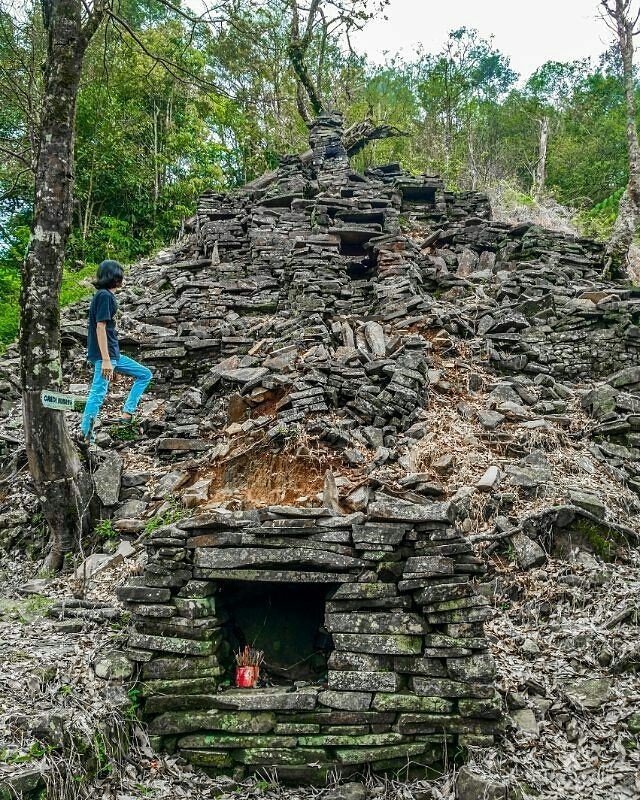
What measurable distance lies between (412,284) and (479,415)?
337 centimetres

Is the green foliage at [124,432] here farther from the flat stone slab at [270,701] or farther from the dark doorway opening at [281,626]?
the flat stone slab at [270,701]

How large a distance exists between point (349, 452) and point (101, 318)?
314 cm

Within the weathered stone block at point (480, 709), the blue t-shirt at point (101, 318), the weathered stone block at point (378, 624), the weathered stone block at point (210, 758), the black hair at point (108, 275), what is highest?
the black hair at point (108, 275)

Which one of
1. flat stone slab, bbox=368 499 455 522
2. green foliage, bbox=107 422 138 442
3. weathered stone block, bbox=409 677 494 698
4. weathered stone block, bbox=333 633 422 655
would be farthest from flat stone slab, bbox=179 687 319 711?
green foliage, bbox=107 422 138 442

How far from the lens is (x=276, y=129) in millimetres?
20750

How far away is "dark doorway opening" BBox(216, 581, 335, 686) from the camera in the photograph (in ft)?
15.2

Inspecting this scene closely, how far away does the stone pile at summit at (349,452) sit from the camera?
4.03 meters

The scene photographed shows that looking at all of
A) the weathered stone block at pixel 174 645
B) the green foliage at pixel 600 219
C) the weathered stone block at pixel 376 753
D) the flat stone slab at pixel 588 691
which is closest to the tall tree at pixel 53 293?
the weathered stone block at pixel 174 645

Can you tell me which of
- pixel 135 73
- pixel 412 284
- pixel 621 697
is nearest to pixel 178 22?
pixel 135 73

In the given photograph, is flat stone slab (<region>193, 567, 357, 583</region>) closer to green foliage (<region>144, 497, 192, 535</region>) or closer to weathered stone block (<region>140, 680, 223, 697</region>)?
weathered stone block (<region>140, 680, 223, 697</region>)

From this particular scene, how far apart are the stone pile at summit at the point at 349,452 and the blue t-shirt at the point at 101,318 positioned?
4.40 ft

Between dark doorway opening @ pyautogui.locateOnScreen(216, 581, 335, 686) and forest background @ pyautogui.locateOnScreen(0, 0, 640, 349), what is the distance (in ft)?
31.9

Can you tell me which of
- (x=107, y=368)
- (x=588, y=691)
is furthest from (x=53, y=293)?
(x=588, y=691)

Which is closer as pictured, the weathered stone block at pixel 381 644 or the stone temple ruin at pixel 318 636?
the stone temple ruin at pixel 318 636
